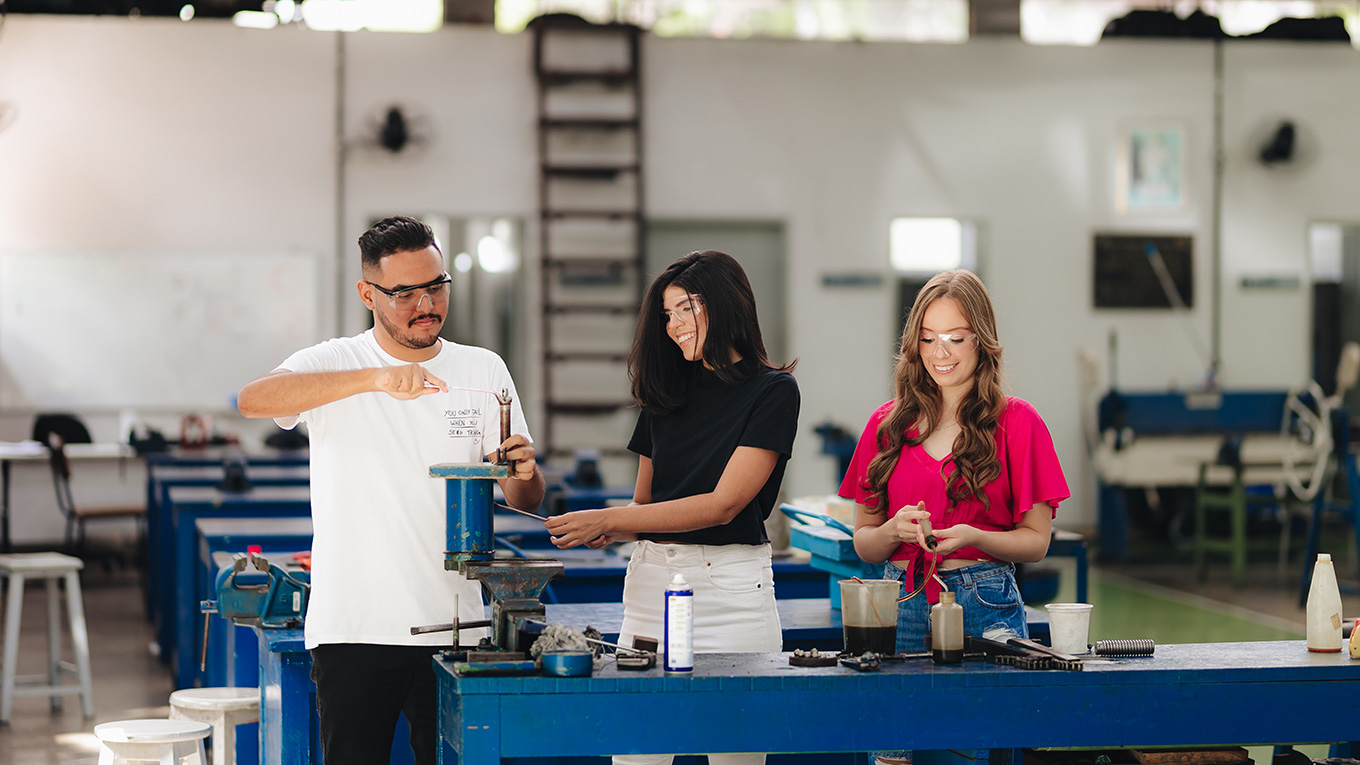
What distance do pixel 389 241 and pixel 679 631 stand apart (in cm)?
84

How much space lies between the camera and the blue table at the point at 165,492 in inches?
241

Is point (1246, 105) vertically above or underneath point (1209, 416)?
above

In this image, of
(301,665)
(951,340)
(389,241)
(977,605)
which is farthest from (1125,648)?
(301,665)

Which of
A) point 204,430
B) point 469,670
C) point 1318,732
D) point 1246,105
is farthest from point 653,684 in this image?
point 1246,105

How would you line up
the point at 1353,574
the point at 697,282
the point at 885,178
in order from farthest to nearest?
1. the point at 885,178
2. the point at 1353,574
3. the point at 697,282

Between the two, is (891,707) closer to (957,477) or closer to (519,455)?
(957,477)

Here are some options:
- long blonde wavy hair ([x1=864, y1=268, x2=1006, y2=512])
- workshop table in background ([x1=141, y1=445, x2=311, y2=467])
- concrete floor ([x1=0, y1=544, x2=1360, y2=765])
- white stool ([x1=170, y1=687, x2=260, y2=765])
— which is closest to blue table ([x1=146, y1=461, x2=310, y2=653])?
workshop table in background ([x1=141, y1=445, x2=311, y2=467])

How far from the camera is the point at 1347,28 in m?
10.7

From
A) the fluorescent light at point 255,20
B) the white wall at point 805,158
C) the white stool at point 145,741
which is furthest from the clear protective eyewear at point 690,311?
the fluorescent light at point 255,20

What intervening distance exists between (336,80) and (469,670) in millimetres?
8010

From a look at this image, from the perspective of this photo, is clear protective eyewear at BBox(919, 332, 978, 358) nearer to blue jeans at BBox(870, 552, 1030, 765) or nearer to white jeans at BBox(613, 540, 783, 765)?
blue jeans at BBox(870, 552, 1030, 765)

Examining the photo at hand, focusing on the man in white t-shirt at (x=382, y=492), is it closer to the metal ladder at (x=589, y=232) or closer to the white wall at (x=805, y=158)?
the metal ladder at (x=589, y=232)

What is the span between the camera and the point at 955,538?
2.54 metres

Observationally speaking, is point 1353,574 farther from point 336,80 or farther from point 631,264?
point 336,80
